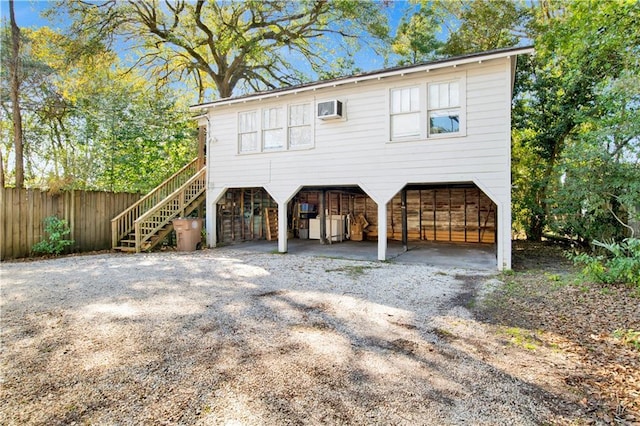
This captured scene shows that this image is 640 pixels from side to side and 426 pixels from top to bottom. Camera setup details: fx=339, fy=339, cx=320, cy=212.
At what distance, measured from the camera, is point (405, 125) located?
343 inches

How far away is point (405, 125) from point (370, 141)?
0.97 metres

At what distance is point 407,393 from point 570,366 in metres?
1.69

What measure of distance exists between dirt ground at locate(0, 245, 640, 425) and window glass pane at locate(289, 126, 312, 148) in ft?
16.5

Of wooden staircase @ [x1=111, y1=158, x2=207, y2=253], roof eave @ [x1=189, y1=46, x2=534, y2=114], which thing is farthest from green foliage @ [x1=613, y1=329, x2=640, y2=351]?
wooden staircase @ [x1=111, y1=158, x2=207, y2=253]

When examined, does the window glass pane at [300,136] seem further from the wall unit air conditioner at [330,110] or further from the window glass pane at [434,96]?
the window glass pane at [434,96]

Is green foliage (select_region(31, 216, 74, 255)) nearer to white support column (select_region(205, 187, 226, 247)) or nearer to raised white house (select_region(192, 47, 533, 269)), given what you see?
white support column (select_region(205, 187, 226, 247))

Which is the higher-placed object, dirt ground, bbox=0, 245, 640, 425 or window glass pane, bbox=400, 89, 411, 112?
window glass pane, bbox=400, 89, 411, 112

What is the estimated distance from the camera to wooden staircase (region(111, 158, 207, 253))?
10383mm

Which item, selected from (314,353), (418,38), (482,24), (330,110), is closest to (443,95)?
(330,110)

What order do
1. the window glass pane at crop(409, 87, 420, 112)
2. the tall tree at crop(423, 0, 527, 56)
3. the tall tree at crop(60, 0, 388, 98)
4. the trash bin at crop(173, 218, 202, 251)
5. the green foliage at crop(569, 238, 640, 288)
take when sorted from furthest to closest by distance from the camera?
1. the tall tree at crop(60, 0, 388, 98)
2. the tall tree at crop(423, 0, 527, 56)
3. the trash bin at crop(173, 218, 202, 251)
4. the window glass pane at crop(409, 87, 420, 112)
5. the green foliage at crop(569, 238, 640, 288)

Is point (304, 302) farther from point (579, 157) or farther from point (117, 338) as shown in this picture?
point (579, 157)

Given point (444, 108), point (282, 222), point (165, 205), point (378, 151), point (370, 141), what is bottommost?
point (282, 222)

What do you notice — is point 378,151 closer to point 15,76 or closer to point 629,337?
point 629,337

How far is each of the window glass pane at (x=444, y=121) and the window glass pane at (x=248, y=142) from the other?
5.42 metres
